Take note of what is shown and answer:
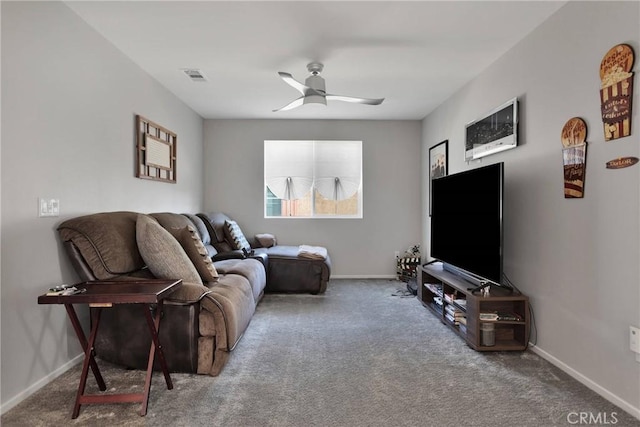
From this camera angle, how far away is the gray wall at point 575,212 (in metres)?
1.91

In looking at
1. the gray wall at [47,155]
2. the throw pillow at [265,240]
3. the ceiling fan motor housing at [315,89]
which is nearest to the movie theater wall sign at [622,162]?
the ceiling fan motor housing at [315,89]

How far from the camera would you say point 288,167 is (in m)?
5.55

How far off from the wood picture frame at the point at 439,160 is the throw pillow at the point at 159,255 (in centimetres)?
319

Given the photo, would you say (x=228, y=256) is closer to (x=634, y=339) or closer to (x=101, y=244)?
(x=101, y=244)

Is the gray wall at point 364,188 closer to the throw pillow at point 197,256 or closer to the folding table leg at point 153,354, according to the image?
the throw pillow at point 197,256

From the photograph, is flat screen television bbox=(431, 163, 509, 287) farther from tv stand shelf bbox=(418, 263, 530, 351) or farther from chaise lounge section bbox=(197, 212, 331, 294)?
chaise lounge section bbox=(197, 212, 331, 294)

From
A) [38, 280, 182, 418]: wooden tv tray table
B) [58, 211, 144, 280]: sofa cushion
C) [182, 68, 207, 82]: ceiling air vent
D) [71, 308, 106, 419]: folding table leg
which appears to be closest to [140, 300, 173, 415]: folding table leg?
[38, 280, 182, 418]: wooden tv tray table

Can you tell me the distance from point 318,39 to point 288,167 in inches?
112

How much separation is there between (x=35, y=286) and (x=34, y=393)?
0.62 m

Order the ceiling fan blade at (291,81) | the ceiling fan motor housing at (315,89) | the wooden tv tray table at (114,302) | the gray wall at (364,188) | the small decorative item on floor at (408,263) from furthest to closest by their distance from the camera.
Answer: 1. the gray wall at (364,188)
2. the small decorative item on floor at (408,263)
3. the ceiling fan motor housing at (315,89)
4. the ceiling fan blade at (291,81)
5. the wooden tv tray table at (114,302)

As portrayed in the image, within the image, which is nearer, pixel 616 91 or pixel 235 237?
pixel 616 91

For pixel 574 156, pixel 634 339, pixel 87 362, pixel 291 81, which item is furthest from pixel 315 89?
pixel 634 339

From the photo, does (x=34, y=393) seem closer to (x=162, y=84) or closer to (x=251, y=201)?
(x=162, y=84)

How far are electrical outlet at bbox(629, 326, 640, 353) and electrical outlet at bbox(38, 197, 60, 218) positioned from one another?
3430mm
